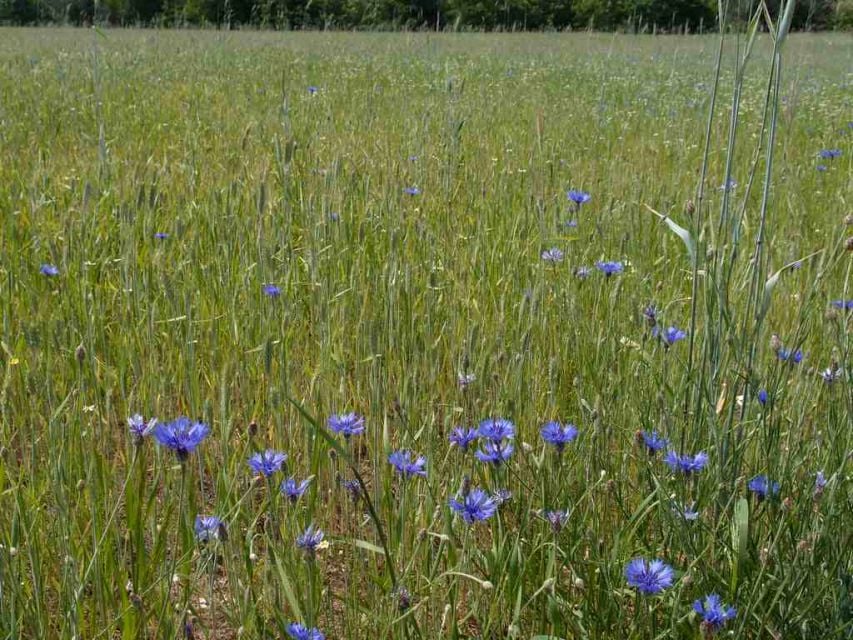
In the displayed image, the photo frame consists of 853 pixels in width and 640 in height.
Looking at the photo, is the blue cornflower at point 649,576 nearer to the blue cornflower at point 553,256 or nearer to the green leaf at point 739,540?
the green leaf at point 739,540

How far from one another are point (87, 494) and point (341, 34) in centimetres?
1455

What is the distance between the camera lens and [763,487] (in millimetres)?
1120

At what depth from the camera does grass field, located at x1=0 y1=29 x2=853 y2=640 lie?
1079 millimetres

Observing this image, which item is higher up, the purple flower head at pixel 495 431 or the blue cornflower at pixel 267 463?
the purple flower head at pixel 495 431

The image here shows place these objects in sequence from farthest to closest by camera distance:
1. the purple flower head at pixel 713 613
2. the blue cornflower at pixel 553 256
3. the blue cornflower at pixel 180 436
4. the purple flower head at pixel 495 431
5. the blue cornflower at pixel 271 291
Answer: the blue cornflower at pixel 553 256, the blue cornflower at pixel 271 291, the purple flower head at pixel 495 431, the blue cornflower at pixel 180 436, the purple flower head at pixel 713 613

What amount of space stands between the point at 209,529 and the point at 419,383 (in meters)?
0.72

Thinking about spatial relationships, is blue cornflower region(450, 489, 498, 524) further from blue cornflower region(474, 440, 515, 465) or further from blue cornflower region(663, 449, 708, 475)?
blue cornflower region(663, 449, 708, 475)

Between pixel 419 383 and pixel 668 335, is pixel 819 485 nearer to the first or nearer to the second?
pixel 668 335

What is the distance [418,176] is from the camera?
287 centimetres

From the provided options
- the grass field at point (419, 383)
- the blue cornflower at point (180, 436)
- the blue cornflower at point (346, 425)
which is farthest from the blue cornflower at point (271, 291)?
the blue cornflower at point (180, 436)

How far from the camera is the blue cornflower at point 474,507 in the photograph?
3.42 ft

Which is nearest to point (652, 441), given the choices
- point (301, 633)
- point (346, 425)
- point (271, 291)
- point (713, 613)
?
point (713, 613)

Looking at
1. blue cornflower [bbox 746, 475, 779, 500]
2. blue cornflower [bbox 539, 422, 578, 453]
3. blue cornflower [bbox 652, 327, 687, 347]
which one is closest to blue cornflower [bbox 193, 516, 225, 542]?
blue cornflower [bbox 539, 422, 578, 453]

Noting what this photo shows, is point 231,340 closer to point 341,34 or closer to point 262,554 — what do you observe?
point 262,554
